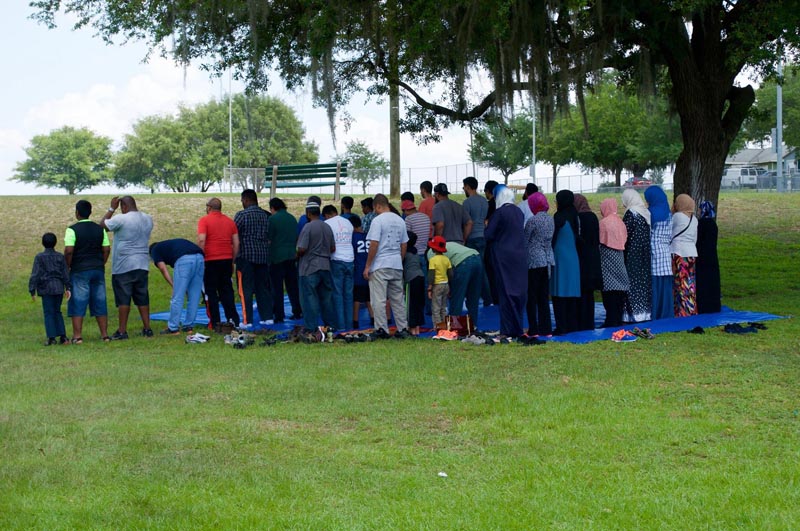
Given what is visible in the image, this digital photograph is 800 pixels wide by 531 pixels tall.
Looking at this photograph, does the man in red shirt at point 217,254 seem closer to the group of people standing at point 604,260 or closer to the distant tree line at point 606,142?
the group of people standing at point 604,260

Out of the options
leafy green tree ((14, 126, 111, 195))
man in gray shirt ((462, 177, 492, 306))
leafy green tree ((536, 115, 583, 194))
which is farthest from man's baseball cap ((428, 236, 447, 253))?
leafy green tree ((14, 126, 111, 195))

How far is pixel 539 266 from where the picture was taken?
1135 cm

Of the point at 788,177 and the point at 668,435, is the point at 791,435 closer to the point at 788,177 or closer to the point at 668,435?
the point at 668,435

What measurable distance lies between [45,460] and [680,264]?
28.3 ft

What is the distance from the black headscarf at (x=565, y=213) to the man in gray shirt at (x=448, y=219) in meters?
1.45

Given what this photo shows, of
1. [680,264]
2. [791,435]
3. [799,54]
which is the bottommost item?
[791,435]

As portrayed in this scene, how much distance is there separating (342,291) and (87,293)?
125 inches

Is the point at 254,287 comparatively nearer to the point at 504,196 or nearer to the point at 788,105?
the point at 504,196

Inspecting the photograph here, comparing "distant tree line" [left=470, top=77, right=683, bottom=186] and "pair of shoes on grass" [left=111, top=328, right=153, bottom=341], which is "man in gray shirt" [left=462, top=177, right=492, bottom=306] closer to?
"pair of shoes on grass" [left=111, top=328, right=153, bottom=341]

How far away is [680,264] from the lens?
40.7 feet

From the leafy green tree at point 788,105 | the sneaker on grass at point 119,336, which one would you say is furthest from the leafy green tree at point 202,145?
the sneaker on grass at point 119,336

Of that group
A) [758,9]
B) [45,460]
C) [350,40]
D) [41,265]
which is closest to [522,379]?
[45,460]

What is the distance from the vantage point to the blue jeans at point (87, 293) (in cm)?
1191

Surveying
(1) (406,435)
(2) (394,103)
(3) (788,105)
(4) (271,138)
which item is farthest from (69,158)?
(1) (406,435)
